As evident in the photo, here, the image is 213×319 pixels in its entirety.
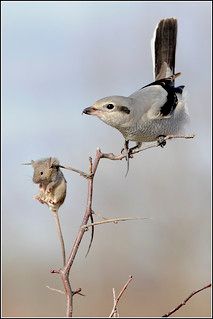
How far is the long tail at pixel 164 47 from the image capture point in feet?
7.21

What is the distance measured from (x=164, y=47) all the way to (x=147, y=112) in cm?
72

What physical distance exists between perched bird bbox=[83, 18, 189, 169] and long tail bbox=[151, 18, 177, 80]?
223 millimetres

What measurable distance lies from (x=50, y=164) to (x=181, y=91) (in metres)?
1.28

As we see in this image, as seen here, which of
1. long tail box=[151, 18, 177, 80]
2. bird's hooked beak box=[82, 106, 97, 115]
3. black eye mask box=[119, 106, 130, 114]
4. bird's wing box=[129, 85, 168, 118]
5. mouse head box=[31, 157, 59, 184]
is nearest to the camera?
mouse head box=[31, 157, 59, 184]

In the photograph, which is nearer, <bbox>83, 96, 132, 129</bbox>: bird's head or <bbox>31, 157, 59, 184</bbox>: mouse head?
<bbox>31, 157, 59, 184</bbox>: mouse head

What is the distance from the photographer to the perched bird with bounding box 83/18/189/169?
1406 millimetres

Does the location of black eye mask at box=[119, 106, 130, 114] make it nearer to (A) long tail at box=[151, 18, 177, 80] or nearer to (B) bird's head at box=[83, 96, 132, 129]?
(B) bird's head at box=[83, 96, 132, 129]

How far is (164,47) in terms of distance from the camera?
7.43 feet

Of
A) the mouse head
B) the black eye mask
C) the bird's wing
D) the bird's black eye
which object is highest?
the bird's wing

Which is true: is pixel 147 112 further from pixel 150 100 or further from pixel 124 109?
pixel 124 109

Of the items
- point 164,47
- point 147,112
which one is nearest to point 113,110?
point 147,112

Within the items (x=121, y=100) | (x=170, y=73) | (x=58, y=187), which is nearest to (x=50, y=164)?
(x=58, y=187)

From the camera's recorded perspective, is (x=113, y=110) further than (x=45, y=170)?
Yes

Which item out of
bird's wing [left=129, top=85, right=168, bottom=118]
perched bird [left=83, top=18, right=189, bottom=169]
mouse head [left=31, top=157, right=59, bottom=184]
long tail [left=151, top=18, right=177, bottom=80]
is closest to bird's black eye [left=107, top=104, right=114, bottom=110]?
perched bird [left=83, top=18, right=189, bottom=169]
